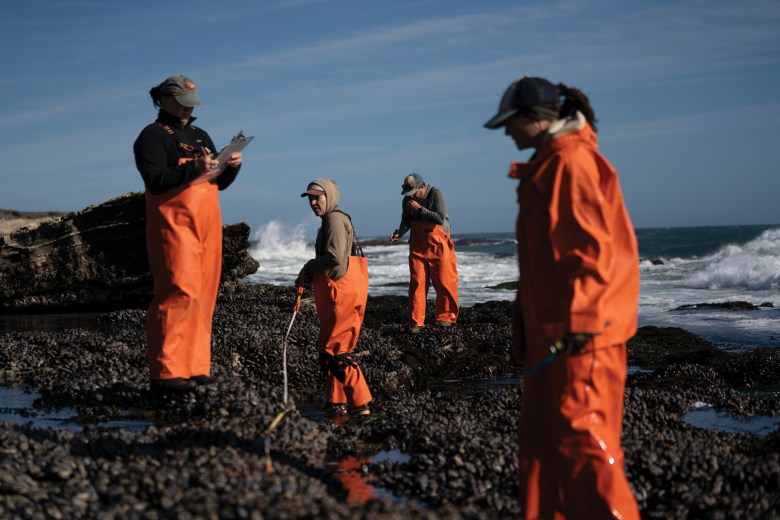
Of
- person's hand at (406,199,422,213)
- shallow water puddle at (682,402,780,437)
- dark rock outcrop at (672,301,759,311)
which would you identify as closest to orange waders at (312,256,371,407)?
shallow water puddle at (682,402,780,437)

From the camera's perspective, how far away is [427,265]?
13375 millimetres

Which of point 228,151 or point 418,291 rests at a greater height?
point 228,151

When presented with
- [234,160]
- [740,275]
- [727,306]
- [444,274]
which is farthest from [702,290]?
[234,160]

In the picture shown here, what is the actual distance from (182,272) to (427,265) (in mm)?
7713

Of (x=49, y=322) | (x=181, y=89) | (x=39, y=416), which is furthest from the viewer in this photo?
(x=49, y=322)

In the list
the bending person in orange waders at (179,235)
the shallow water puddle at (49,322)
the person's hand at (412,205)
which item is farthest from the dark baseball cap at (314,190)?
the shallow water puddle at (49,322)

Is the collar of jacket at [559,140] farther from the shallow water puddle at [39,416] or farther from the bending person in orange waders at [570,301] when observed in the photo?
the shallow water puddle at [39,416]

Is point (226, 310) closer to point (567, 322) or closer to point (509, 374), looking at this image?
point (509, 374)

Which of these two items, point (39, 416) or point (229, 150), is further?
point (39, 416)

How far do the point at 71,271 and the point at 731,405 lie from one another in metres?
14.2

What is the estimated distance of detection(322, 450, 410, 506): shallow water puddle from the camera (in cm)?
518

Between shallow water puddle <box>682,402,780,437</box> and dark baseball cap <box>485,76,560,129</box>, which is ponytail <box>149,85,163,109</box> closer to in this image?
dark baseball cap <box>485,76,560,129</box>

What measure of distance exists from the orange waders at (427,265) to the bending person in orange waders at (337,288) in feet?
17.6

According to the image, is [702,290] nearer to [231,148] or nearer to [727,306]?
[727,306]
